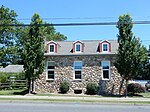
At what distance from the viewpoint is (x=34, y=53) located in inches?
1061

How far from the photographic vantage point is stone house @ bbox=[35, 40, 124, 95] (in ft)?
98.8

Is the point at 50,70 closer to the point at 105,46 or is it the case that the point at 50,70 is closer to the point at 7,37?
the point at 105,46

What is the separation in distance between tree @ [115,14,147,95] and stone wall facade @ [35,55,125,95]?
3815 mm

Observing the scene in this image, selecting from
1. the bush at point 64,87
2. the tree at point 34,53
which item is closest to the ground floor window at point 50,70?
the bush at point 64,87

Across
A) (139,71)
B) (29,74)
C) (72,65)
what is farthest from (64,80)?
(139,71)

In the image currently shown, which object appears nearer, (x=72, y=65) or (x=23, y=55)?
(x=23, y=55)

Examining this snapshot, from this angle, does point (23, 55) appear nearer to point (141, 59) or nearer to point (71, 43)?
point (71, 43)

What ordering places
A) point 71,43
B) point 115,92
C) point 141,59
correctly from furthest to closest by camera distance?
point 71,43
point 115,92
point 141,59

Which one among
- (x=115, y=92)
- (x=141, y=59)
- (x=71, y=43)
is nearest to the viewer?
(x=141, y=59)

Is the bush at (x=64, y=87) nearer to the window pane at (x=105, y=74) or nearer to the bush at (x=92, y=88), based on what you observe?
the bush at (x=92, y=88)

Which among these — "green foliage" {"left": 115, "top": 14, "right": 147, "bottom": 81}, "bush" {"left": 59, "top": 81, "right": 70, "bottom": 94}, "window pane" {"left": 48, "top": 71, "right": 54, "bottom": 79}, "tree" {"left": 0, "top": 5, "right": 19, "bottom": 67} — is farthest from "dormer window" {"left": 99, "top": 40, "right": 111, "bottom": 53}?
"tree" {"left": 0, "top": 5, "right": 19, "bottom": 67}

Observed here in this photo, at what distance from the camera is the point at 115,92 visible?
30.0 m

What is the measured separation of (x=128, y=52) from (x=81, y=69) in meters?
6.86

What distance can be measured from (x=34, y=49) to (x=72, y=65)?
550cm
